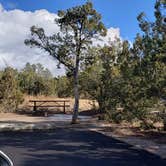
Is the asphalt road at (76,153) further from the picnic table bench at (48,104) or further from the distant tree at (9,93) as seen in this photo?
the picnic table bench at (48,104)

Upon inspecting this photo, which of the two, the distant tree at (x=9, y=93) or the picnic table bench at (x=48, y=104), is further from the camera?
the picnic table bench at (x=48, y=104)

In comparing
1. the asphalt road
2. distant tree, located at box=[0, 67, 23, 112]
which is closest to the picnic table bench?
distant tree, located at box=[0, 67, 23, 112]

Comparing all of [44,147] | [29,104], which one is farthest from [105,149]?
[29,104]

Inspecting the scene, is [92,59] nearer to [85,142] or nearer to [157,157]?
[85,142]

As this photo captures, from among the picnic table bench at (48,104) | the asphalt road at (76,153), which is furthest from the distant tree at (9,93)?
the asphalt road at (76,153)

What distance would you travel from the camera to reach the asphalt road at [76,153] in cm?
1159

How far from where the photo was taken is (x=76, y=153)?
13.4 m

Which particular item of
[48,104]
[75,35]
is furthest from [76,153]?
[48,104]

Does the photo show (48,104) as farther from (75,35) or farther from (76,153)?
(76,153)

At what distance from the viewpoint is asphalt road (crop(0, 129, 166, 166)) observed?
11.6 meters

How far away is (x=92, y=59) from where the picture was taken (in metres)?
27.7

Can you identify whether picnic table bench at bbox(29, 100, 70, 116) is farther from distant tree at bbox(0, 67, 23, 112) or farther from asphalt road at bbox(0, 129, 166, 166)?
asphalt road at bbox(0, 129, 166, 166)

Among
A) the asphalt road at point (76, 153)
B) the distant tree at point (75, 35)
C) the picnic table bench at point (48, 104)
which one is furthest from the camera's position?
the picnic table bench at point (48, 104)

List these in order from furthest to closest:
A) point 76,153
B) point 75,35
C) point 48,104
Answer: point 48,104 → point 75,35 → point 76,153
